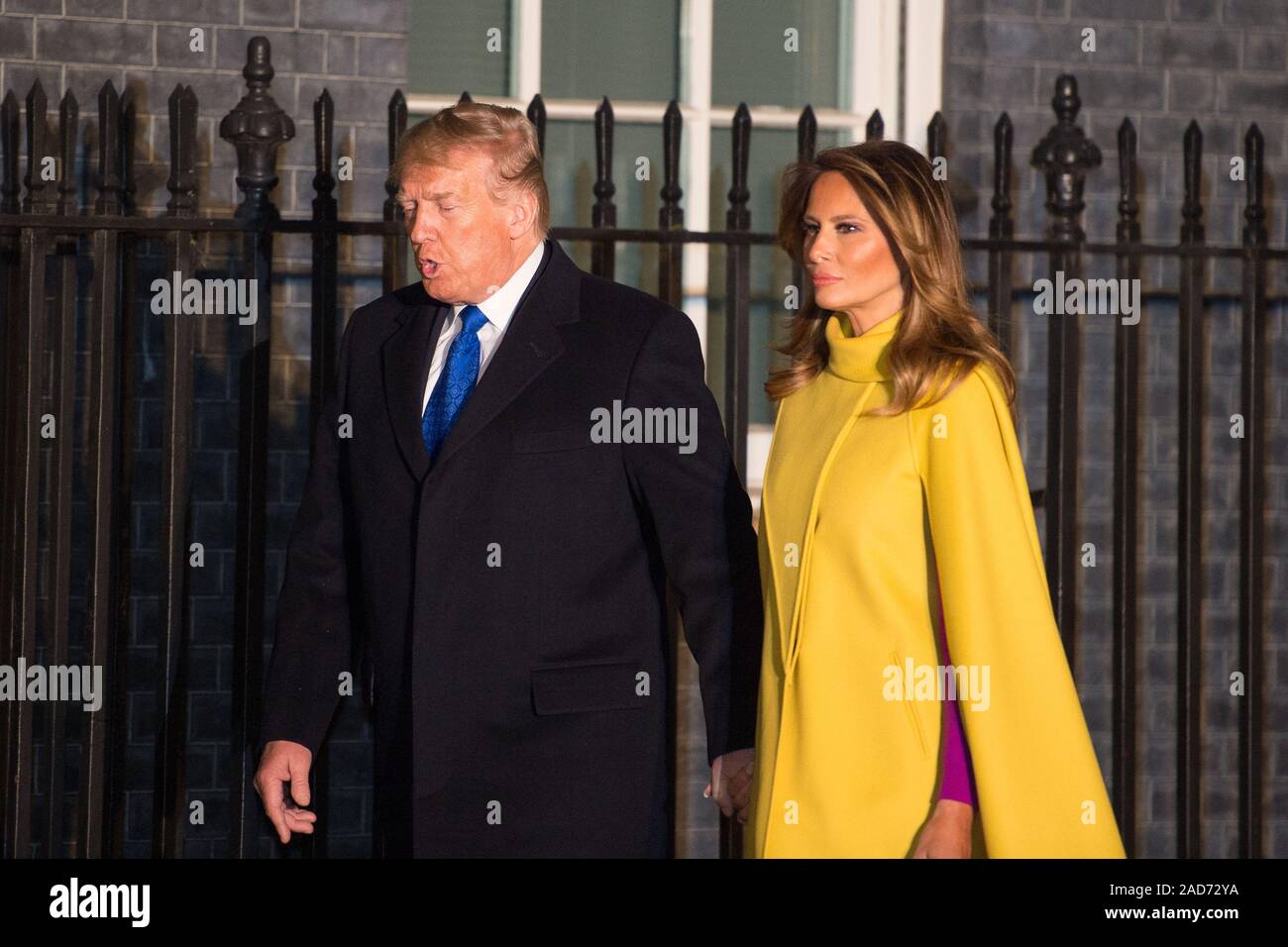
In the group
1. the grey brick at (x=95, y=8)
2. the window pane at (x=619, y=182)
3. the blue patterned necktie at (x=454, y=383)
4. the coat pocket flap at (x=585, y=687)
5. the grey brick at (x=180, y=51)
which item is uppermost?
the grey brick at (x=95, y=8)

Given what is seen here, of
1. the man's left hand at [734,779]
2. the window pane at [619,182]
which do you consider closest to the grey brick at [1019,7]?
the window pane at [619,182]

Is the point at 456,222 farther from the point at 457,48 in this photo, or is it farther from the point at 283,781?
the point at 457,48

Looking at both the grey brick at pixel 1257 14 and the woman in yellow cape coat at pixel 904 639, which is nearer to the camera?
the woman in yellow cape coat at pixel 904 639

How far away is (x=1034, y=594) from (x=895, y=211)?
653mm

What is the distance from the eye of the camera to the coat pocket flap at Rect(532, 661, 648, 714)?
108 inches

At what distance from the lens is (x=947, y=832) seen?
2.46m

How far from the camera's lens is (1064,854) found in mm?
2432

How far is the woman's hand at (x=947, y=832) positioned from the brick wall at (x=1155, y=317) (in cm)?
294

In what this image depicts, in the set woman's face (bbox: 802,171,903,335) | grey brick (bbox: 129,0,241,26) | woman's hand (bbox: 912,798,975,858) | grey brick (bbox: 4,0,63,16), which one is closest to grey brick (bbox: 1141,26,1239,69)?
grey brick (bbox: 129,0,241,26)

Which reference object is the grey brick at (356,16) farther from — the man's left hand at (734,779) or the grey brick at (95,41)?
the man's left hand at (734,779)

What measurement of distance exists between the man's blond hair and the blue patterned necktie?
24 cm

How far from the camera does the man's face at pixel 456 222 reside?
2764 millimetres

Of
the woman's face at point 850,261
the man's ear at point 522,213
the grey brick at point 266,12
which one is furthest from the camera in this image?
the grey brick at point 266,12

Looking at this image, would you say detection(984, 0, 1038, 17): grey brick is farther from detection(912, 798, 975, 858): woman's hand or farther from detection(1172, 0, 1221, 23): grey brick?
detection(912, 798, 975, 858): woman's hand
